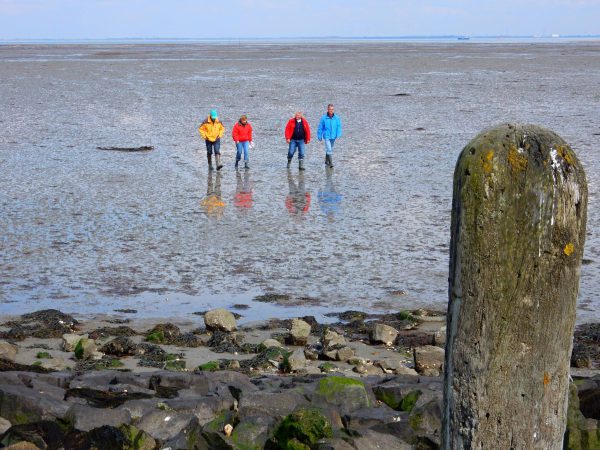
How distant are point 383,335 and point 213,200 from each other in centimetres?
938

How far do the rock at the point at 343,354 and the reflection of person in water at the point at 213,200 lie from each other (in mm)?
8222

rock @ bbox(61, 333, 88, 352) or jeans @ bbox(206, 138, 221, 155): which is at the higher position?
jeans @ bbox(206, 138, 221, 155)

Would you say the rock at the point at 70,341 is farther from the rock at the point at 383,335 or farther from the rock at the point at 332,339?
the rock at the point at 383,335

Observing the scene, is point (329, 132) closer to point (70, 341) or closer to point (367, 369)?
point (70, 341)

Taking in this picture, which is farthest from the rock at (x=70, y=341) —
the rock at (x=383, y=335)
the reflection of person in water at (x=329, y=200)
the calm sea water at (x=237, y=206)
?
the reflection of person in water at (x=329, y=200)

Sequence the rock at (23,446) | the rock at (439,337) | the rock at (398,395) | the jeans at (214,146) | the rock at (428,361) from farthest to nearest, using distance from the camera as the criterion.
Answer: the jeans at (214,146) → the rock at (439,337) → the rock at (428,361) → the rock at (398,395) → the rock at (23,446)

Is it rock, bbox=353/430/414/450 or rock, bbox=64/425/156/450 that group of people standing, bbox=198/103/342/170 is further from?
rock, bbox=353/430/414/450

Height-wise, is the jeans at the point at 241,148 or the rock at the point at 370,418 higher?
the rock at the point at 370,418

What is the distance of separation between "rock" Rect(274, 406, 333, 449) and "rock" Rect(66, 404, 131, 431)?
45.7 inches

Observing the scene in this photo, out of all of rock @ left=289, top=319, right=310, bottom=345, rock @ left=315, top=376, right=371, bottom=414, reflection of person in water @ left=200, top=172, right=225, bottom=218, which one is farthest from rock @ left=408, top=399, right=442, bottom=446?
reflection of person in water @ left=200, top=172, right=225, bottom=218

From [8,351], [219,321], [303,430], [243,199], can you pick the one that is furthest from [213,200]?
[303,430]

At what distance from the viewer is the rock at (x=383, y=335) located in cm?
1126

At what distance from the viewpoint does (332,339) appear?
11.1 metres

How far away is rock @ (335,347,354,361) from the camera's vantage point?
1051 cm
